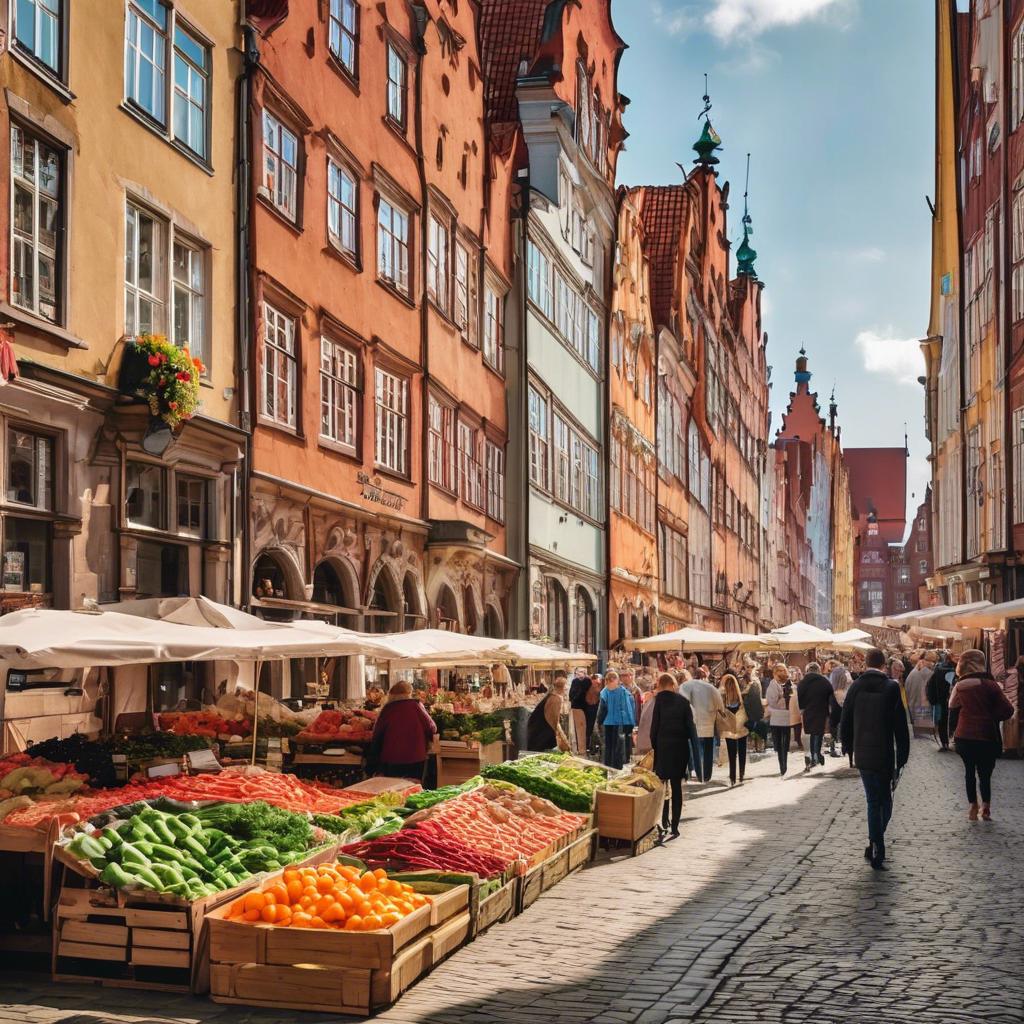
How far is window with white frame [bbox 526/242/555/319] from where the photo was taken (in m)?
31.5

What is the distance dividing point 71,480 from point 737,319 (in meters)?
58.6

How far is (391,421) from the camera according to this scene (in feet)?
76.8

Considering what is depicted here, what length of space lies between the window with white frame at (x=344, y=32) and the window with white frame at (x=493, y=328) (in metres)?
7.27

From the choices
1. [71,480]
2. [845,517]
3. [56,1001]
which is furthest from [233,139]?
[845,517]

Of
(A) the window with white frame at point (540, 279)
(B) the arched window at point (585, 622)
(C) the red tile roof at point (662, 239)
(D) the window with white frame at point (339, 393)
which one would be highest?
(C) the red tile roof at point (662, 239)

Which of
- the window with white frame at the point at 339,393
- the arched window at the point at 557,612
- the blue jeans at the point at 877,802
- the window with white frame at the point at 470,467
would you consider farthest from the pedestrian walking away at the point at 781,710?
the blue jeans at the point at 877,802

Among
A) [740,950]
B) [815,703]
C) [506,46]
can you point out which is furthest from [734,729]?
[506,46]

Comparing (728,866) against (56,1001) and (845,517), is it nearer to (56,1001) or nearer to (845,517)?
(56,1001)

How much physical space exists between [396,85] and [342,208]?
3974mm

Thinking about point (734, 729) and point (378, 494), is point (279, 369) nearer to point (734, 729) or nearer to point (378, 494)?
point (378, 494)

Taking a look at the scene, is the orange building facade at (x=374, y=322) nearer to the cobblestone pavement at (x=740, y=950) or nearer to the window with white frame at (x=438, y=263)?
the window with white frame at (x=438, y=263)

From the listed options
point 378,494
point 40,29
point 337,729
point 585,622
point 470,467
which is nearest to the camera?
point 40,29

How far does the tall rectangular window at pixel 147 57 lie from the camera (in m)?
15.6

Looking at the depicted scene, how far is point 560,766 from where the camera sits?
15.2m
